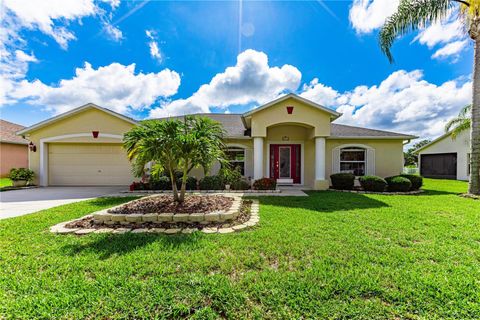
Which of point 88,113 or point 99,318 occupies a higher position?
point 88,113

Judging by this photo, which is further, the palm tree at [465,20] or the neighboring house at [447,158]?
the neighboring house at [447,158]

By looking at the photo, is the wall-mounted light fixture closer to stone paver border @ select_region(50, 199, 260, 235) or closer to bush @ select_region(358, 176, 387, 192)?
stone paver border @ select_region(50, 199, 260, 235)

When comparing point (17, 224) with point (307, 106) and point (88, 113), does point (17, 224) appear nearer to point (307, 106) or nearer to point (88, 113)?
point (88, 113)

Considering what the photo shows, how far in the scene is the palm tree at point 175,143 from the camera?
530 centimetres

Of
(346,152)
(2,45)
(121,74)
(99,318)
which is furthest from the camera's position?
(346,152)

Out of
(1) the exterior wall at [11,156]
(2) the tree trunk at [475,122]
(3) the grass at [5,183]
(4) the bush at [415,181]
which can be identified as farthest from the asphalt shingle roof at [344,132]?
(1) the exterior wall at [11,156]

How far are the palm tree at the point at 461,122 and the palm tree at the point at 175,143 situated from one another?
17.8 meters

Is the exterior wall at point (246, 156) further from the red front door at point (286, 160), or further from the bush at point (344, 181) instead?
the bush at point (344, 181)

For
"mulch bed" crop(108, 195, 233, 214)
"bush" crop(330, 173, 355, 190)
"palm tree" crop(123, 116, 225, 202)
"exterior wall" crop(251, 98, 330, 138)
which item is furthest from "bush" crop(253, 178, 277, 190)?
"palm tree" crop(123, 116, 225, 202)

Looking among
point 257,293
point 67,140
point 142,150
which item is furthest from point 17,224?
point 67,140

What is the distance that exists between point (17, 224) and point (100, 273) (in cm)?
421

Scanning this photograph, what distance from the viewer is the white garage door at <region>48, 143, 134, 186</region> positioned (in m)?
12.7

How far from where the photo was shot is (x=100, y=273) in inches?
115

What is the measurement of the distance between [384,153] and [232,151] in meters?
9.48
